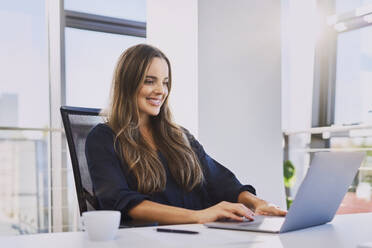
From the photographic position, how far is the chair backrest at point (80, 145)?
5.44 feet

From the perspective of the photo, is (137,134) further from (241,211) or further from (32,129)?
(32,129)

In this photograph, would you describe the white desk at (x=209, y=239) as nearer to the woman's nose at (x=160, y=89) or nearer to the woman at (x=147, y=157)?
the woman at (x=147, y=157)

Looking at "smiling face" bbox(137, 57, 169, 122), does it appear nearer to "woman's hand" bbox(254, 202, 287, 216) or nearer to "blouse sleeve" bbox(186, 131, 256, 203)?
"blouse sleeve" bbox(186, 131, 256, 203)

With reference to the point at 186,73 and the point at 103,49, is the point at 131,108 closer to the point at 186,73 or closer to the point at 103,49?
the point at 186,73

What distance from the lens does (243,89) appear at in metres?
3.31

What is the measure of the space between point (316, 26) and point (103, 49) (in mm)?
1816

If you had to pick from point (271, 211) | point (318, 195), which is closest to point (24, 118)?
point (271, 211)

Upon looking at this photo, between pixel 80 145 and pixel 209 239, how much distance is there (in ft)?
3.19

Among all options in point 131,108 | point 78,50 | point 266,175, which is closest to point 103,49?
point 78,50

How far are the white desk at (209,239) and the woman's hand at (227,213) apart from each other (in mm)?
176

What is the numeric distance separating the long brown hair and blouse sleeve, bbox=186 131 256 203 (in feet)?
0.24

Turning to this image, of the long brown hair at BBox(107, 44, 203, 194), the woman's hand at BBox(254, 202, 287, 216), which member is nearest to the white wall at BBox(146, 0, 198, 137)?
the long brown hair at BBox(107, 44, 203, 194)

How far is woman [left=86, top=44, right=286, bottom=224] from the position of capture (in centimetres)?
153

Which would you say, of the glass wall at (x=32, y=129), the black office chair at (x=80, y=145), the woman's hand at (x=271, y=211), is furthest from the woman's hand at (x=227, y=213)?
the glass wall at (x=32, y=129)
